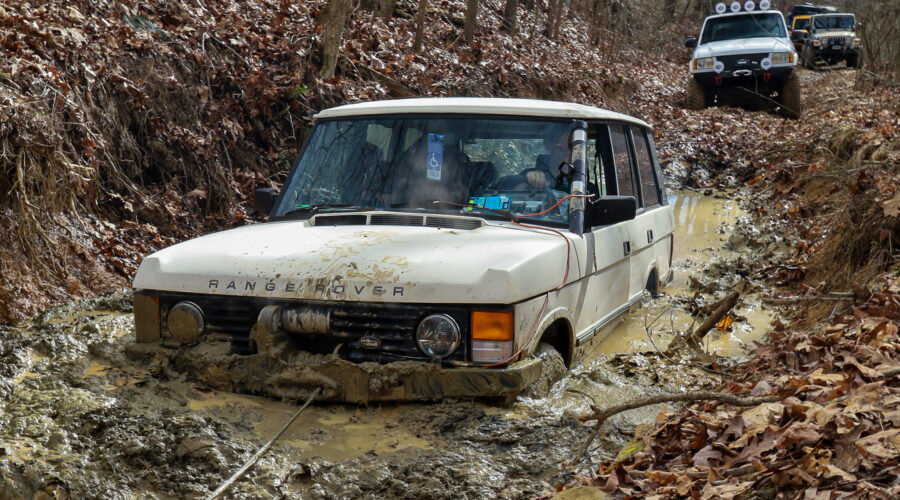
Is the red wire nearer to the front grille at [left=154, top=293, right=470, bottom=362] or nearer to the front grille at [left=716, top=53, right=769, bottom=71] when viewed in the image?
the front grille at [left=154, top=293, right=470, bottom=362]

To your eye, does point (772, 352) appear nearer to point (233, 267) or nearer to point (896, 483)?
point (896, 483)

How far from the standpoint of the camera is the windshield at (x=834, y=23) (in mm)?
30453

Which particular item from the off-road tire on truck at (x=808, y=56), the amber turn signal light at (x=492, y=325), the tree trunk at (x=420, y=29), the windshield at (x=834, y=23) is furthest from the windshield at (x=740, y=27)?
the amber turn signal light at (x=492, y=325)

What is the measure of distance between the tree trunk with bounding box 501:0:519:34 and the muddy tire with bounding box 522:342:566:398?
49.0 ft

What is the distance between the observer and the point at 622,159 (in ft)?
18.4

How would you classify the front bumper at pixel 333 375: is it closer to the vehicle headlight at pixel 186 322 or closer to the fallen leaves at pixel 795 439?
the vehicle headlight at pixel 186 322

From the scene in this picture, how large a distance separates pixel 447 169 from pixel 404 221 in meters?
0.43

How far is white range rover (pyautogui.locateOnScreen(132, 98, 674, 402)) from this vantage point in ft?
11.9

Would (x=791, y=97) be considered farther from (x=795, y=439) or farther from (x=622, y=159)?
(x=795, y=439)

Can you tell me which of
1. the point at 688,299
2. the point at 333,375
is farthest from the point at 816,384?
the point at 688,299

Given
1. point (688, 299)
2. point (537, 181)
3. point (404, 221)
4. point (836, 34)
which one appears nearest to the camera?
point (404, 221)

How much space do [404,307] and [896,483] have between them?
200 centimetres

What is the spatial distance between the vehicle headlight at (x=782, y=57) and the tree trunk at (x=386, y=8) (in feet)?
26.3

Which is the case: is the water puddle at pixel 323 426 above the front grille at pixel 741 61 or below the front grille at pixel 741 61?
below
